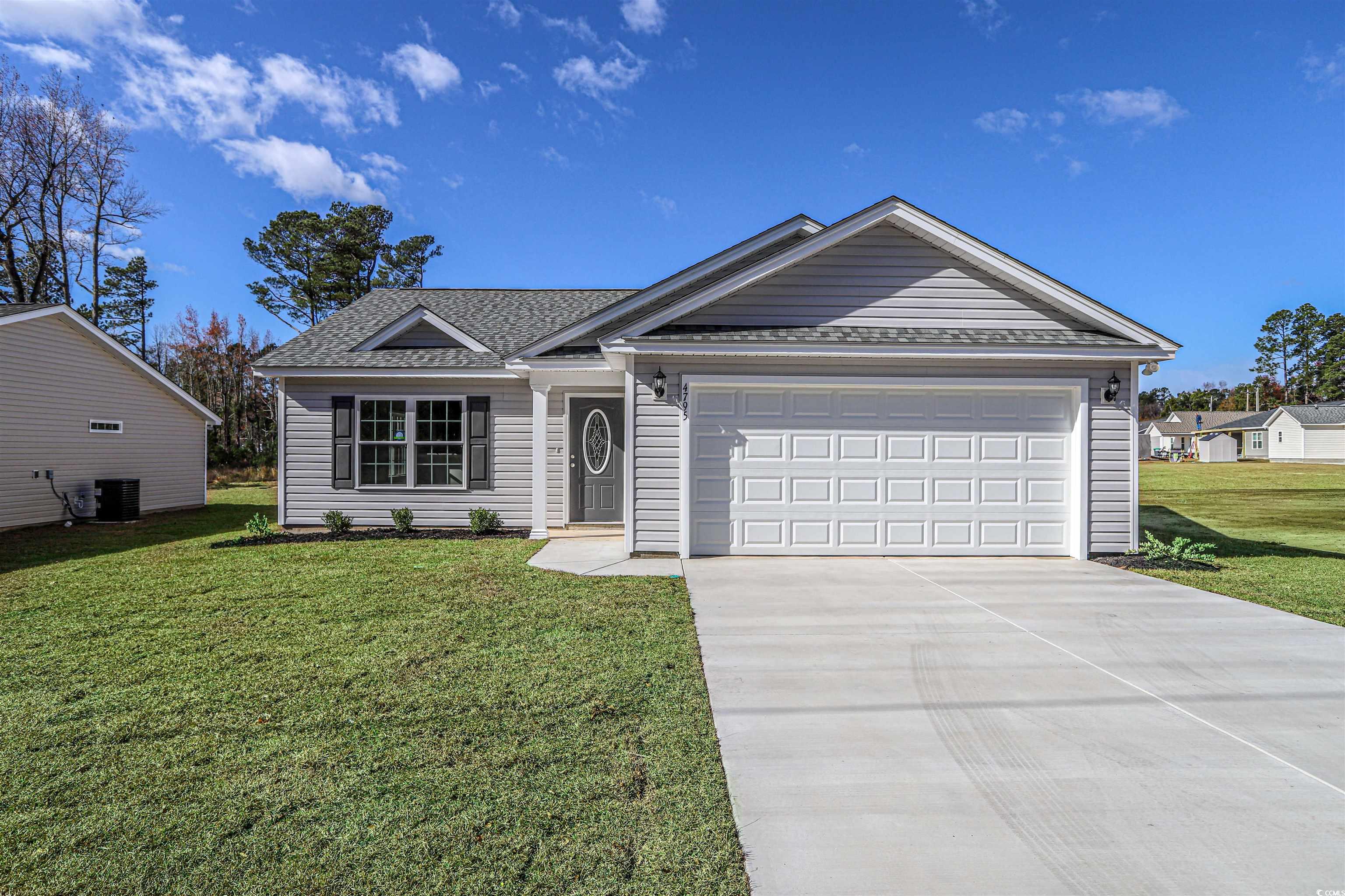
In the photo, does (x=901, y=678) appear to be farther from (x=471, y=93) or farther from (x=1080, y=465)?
(x=471, y=93)

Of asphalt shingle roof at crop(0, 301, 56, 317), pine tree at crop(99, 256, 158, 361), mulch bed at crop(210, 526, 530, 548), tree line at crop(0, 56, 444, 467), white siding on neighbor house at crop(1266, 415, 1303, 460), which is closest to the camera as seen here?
mulch bed at crop(210, 526, 530, 548)

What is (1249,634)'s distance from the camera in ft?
16.8

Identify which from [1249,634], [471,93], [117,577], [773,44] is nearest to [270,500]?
[117,577]

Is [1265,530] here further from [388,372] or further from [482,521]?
[388,372]

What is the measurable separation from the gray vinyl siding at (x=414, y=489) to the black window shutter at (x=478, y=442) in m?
0.10

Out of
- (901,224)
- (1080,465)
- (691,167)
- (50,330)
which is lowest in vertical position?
(1080,465)

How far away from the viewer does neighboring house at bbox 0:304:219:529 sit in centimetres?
1153

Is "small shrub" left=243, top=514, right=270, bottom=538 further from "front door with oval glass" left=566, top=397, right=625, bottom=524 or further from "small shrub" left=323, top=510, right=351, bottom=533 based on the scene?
"front door with oval glass" left=566, top=397, right=625, bottom=524

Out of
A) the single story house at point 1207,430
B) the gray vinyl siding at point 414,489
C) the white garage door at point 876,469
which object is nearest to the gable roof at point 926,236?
the white garage door at point 876,469

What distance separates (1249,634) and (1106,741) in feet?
10.2

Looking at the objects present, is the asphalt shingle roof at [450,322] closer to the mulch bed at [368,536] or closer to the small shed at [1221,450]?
the mulch bed at [368,536]

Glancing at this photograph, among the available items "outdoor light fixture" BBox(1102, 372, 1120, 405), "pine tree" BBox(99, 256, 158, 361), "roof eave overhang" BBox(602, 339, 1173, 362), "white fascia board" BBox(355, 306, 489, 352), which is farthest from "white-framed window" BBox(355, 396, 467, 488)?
"pine tree" BBox(99, 256, 158, 361)

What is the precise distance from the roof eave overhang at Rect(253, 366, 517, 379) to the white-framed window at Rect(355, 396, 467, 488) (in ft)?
1.50

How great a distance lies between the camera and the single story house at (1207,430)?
153ft
